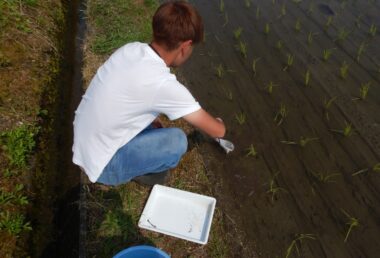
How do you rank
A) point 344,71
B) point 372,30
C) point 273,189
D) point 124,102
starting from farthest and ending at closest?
1. point 372,30
2. point 344,71
3. point 273,189
4. point 124,102

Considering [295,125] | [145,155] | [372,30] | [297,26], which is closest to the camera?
[145,155]

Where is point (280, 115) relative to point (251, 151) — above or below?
above

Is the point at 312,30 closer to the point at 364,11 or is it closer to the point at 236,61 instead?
the point at 364,11

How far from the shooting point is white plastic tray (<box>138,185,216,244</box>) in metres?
2.52

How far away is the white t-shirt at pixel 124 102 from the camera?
1943 mm

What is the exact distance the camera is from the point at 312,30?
4.48 metres

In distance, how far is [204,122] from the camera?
215 cm

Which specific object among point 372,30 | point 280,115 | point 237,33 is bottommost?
point 280,115

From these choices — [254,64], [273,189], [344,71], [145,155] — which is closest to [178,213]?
[145,155]

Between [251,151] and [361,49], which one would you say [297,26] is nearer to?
[361,49]

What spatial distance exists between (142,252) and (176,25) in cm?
130

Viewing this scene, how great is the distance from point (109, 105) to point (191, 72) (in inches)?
83.4

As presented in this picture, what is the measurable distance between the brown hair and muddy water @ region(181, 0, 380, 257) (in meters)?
1.40

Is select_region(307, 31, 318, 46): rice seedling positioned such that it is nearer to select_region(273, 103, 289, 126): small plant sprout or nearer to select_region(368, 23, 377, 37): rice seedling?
select_region(368, 23, 377, 37): rice seedling
